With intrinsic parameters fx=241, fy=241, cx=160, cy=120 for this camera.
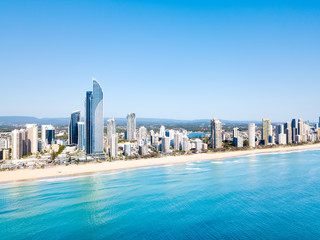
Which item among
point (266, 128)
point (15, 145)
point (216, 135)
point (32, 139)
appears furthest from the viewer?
point (266, 128)

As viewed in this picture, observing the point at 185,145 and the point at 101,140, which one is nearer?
the point at 101,140

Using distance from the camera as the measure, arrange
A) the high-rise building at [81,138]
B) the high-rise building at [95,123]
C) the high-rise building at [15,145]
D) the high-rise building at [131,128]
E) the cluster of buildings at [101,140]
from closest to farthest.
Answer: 1. the high-rise building at [15,145]
2. the cluster of buildings at [101,140]
3. the high-rise building at [95,123]
4. the high-rise building at [81,138]
5. the high-rise building at [131,128]

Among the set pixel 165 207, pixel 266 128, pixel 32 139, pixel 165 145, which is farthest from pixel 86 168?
pixel 266 128

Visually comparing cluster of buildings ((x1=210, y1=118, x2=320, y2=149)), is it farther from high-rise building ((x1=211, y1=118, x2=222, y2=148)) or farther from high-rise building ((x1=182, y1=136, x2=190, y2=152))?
high-rise building ((x1=182, y1=136, x2=190, y2=152))

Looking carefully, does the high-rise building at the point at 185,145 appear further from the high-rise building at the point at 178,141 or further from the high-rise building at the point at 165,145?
the high-rise building at the point at 165,145

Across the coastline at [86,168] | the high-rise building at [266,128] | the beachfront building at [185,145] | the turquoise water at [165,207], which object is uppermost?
the high-rise building at [266,128]

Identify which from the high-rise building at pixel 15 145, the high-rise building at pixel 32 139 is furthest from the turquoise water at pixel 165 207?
the high-rise building at pixel 32 139

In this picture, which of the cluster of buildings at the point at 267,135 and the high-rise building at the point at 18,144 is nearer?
the high-rise building at the point at 18,144

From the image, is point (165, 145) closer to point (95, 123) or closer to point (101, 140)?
point (101, 140)

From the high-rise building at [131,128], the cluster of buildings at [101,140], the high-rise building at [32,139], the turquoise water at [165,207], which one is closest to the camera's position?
the turquoise water at [165,207]

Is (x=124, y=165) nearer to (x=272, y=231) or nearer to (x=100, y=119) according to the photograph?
(x=100, y=119)
